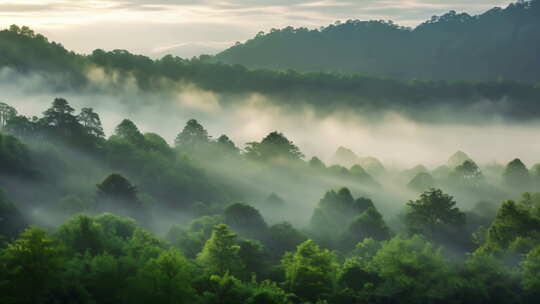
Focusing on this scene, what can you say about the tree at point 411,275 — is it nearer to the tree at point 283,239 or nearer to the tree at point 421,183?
the tree at point 283,239

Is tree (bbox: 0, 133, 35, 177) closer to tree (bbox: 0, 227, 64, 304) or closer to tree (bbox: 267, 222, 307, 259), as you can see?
tree (bbox: 267, 222, 307, 259)

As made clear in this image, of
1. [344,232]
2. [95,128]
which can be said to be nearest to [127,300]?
[344,232]

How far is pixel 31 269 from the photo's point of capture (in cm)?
5738

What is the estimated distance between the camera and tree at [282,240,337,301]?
236ft

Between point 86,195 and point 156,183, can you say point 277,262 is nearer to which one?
point 86,195

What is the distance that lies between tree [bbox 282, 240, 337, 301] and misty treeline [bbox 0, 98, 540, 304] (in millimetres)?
157

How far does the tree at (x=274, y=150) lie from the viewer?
600 ft

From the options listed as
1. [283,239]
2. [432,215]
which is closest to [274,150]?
[432,215]

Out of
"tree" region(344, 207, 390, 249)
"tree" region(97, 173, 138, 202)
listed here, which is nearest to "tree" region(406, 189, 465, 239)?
"tree" region(344, 207, 390, 249)

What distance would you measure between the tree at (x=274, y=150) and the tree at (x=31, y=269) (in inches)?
4901

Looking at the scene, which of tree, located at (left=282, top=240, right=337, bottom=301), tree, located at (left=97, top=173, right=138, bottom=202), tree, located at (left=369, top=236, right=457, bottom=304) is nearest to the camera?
tree, located at (left=282, top=240, right=337, bottom=301)

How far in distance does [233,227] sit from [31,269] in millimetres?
50862

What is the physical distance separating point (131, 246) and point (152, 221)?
47.4m

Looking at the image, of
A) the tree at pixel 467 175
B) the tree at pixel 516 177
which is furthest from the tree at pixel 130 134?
the tree at pixel 516 177
